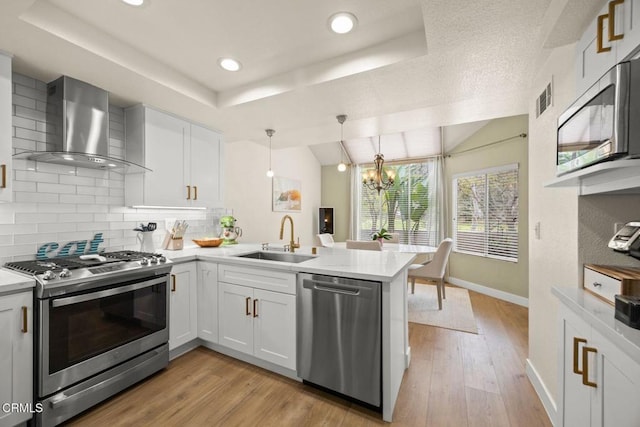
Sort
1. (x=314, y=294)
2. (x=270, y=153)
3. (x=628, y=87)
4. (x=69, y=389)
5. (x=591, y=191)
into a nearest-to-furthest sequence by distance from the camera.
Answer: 1. (x=628, y=87)
2. (x=591, y=191)
3. (x=69, y=389)
4. (x=314, y=294)
5. (x=270, y=153)

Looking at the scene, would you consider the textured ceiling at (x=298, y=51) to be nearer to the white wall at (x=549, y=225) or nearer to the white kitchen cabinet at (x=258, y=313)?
the white wall at (x=549, y=225)

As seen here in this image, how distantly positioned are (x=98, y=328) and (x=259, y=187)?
10.3 ft

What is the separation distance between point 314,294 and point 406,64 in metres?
1.72

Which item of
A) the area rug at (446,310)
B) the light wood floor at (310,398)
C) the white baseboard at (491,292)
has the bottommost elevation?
the area rug at (446,310)

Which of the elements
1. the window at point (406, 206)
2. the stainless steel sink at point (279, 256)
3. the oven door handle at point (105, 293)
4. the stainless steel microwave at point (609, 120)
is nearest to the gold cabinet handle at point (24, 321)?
the oven door handle at point (105, 293)

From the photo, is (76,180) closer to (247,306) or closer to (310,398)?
(247,306)

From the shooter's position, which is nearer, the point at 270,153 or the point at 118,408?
the point at 118,408

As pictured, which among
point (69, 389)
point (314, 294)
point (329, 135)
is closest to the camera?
point (69, 389)

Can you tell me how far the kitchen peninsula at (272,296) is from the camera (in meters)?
1.74

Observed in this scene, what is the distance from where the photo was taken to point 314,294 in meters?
1.95

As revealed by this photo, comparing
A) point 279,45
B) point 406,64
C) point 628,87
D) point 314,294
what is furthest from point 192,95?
point 628,87

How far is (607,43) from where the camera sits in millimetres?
1176

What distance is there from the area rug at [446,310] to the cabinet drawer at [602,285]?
207 centimetres

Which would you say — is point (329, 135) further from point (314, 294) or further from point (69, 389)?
point (69, 389)
